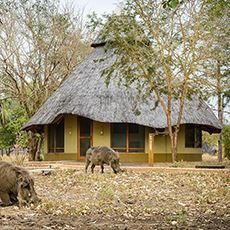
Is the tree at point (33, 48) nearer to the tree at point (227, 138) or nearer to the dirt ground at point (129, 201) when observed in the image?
the tree at point (227, 138)

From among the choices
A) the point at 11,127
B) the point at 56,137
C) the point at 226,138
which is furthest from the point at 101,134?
the point at 11,127

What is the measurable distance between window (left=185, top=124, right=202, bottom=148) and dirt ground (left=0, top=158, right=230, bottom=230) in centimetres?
857

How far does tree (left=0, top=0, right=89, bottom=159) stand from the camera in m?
29.2

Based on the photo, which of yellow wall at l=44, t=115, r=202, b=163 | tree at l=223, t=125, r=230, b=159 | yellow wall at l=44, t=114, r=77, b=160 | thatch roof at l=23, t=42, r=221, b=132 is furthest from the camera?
yellow wall at l=44, t=114, r=77, b=160

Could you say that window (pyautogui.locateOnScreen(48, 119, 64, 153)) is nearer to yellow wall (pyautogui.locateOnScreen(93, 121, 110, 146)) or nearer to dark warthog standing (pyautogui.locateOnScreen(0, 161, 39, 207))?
yellow wall (pyautogui.locateOnScreen(93, 121, 110, 146))

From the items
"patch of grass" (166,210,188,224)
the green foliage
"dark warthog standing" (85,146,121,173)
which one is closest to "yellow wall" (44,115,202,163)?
"dark warthog standing" (85,146,121,173)

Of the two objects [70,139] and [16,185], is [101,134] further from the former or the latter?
[16,185]

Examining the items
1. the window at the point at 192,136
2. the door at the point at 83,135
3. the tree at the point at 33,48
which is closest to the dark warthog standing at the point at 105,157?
the door at the point at 83,135

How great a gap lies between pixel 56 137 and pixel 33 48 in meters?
6.78

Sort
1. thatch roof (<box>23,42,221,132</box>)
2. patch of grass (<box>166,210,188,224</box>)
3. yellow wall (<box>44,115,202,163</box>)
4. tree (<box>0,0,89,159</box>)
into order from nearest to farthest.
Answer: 1. patch of grass (<box>166,210,188,224</box>)
2. thatch roof (<box>23,42,221,132</box>)
3. yellow wall (<box>44,115,202,163</box>)
4. tree (<box>0,0,89,159</box>)

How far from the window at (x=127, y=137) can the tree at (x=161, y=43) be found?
2.83 m

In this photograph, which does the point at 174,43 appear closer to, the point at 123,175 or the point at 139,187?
the point at 123,175

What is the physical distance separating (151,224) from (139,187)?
5455 mm

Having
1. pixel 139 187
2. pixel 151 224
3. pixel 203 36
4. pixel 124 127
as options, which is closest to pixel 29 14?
pixel 124 127
